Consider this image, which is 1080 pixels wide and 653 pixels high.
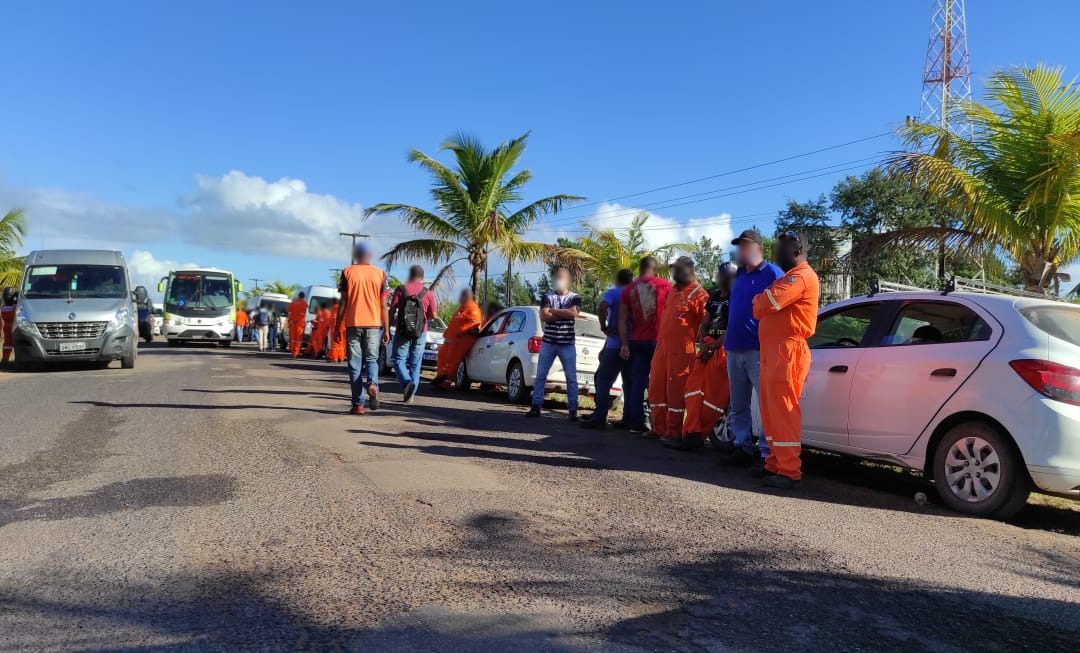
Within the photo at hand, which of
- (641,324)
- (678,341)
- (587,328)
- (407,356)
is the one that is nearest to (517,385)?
(587,328)

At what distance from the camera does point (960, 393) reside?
5574mm

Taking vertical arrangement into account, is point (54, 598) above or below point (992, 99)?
below

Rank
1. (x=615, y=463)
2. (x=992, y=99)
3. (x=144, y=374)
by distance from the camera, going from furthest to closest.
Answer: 1. (x=144, y=374)
2. (x=992, y=99)
3. (x=615, y=463)

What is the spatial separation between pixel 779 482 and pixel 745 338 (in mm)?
1380

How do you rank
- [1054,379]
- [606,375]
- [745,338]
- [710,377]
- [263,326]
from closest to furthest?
[1054,379] → [745,338] → [710,377] → [606,375] → [263,326]

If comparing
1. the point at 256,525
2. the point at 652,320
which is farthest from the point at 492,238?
the point at 256,525

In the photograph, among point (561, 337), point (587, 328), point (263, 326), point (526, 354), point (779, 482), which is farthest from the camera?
point (263, 326)

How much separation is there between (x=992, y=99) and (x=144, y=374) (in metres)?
14.7

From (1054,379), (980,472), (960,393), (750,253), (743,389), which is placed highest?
(750,253)

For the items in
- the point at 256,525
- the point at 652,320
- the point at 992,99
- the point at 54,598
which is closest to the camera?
the point at 54,598

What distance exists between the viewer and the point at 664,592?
3709 mm

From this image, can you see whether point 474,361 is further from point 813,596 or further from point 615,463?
point 813,596

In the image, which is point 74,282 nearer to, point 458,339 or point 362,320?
point 458,339

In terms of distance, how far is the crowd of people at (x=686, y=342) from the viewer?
246 inches
